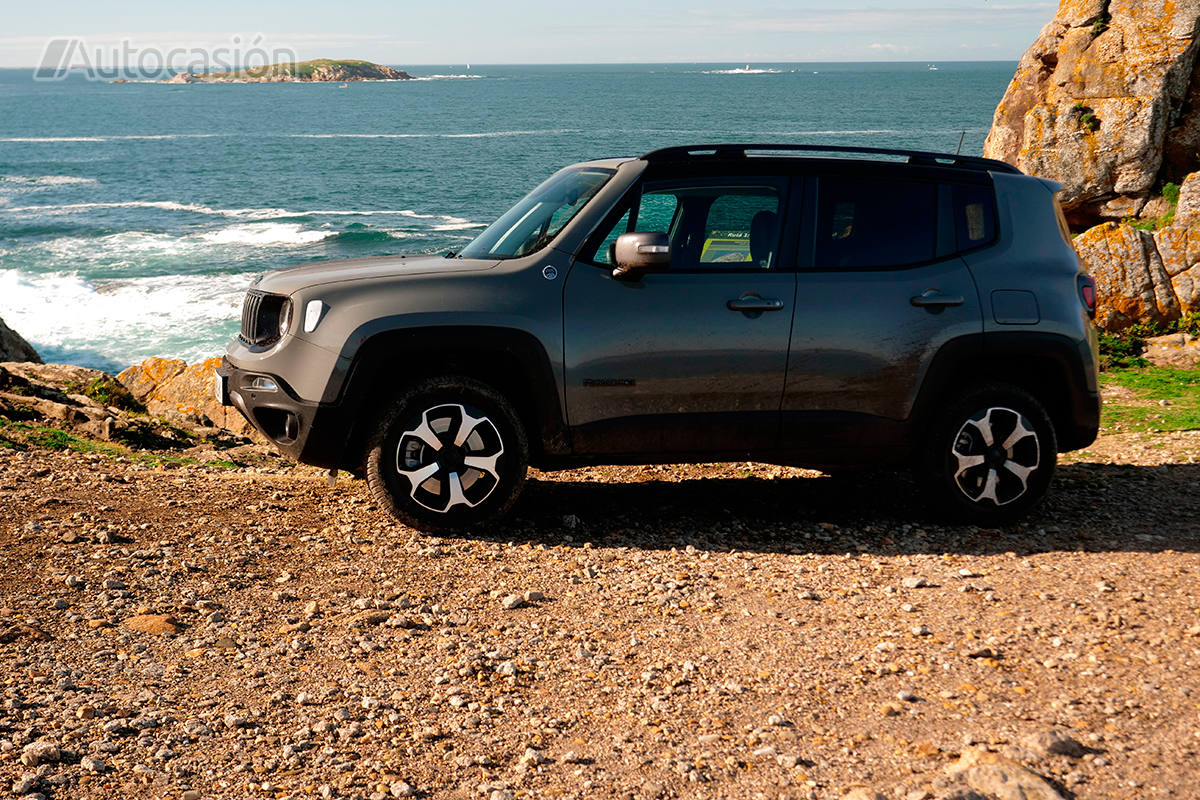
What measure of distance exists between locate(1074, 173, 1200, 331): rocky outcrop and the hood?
8.28 meters

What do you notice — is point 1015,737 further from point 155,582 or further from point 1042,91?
point 1042,91

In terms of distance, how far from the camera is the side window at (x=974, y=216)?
622cm

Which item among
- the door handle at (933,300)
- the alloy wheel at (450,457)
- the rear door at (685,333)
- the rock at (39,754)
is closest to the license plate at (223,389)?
the alloy wheel at (450,457)

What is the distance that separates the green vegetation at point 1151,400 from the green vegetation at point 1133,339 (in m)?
0.15

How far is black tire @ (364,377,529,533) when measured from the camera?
5.75 metres

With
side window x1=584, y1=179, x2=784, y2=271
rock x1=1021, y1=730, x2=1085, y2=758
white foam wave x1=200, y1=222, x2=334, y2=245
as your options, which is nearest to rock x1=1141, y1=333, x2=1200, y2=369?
side window x1=584, y1=179, x2=784, y2=271

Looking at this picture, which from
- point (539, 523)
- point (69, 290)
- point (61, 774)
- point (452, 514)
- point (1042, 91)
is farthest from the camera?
point (69, 290)

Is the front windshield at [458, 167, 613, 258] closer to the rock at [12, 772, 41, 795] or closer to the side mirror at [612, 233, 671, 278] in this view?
the side mirror at [612, 233, 671, 278]

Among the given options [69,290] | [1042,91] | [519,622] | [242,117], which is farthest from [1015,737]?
[242,117]

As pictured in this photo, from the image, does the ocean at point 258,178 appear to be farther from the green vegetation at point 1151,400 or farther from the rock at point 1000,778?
the rock at point 1000,778

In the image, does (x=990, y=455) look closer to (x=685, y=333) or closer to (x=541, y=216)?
(x=685, y=333)

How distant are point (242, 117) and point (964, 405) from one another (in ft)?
434

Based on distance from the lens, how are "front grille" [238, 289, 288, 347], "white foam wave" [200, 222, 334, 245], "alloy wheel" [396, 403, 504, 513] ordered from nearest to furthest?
"alloy wheel" [396, 403, 504, 513], "front grille" [238, 289, 288, 347], "white foam wave" [200, 222, 334, 245]

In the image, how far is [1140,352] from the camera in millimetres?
11672
